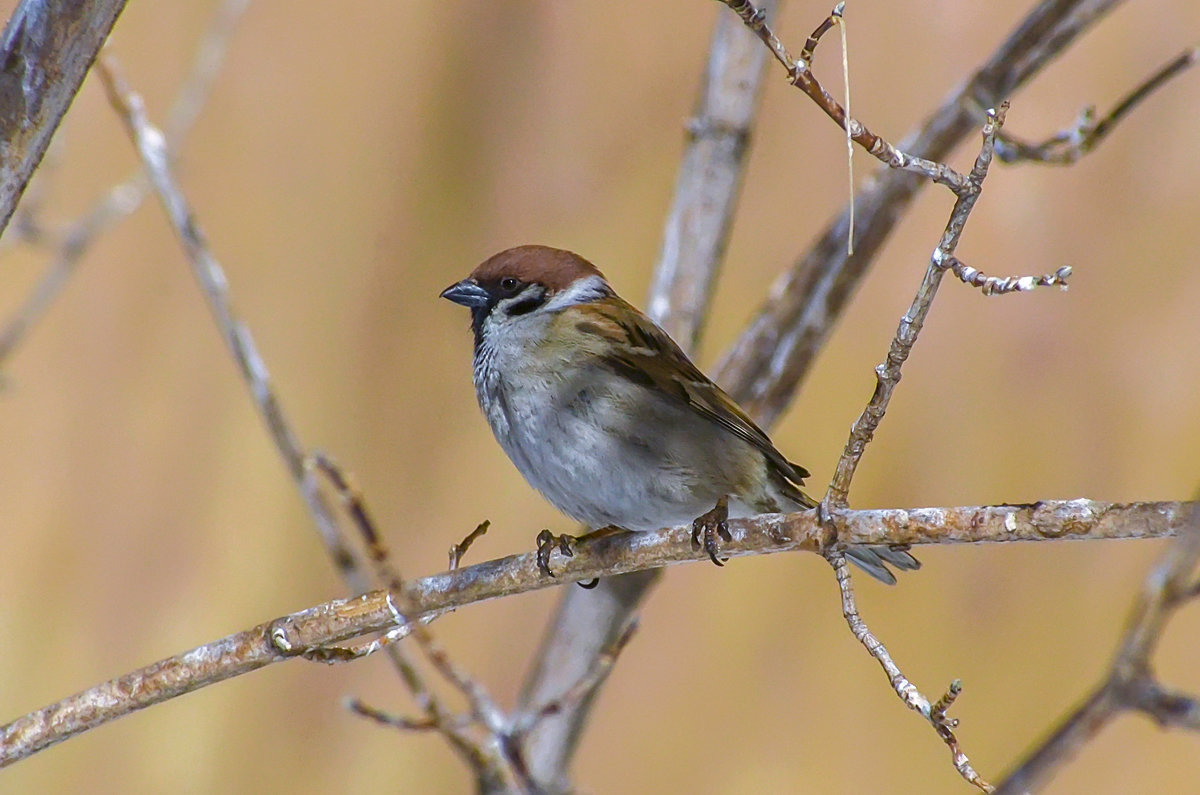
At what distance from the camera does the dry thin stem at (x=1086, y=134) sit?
2363mm

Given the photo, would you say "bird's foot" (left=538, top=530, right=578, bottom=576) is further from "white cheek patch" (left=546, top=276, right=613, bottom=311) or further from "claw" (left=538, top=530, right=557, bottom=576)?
"white cheek patch" (left=546, top=276, right=613, bottom=311)

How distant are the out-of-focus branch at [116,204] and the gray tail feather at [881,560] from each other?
2099 mm

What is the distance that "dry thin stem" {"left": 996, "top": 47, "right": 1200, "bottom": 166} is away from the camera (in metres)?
2.36

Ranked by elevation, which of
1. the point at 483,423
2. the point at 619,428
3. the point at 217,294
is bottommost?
the point at 619,428

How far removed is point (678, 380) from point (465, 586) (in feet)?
2.20

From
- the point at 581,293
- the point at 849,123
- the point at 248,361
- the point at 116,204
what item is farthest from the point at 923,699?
the point at 116,204

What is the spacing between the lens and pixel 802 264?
2.92m

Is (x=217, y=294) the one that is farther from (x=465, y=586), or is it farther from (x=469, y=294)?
(x=465, y=586)

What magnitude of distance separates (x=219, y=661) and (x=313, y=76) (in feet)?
9.19

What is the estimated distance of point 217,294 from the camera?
2482 millimetres

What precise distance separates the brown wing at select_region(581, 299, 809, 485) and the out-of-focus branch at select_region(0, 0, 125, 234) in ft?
3.46

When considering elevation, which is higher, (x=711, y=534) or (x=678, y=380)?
(x=678, y=380)

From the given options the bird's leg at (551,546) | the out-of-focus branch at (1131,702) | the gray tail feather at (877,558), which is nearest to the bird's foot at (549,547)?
the bird's leg at (551,546)

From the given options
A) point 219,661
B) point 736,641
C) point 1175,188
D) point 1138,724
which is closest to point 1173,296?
point 1175,188
